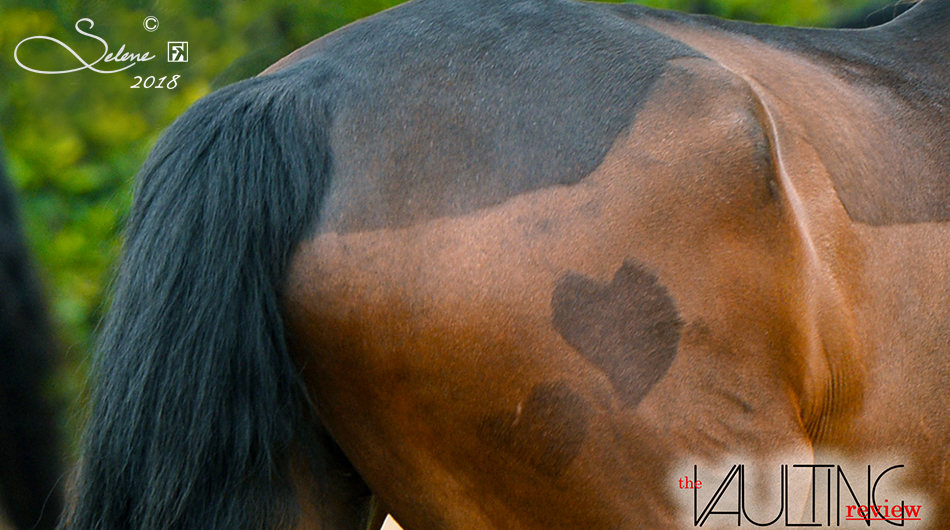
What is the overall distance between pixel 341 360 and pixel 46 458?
0.97 metres

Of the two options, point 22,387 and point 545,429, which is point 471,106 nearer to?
point 545,429

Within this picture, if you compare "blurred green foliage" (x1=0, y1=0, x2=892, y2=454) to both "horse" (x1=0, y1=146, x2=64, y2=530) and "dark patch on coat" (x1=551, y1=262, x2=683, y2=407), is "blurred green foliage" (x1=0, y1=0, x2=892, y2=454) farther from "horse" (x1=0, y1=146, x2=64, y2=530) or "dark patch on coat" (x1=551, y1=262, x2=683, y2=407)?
"dark patch on coat" (x1=551, y1=262, x2=683, y2=407)

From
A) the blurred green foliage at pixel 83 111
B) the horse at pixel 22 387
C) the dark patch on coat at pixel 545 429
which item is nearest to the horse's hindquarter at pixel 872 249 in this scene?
the dark patch on coat at pixel 545 429

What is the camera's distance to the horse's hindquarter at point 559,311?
1.27 meters

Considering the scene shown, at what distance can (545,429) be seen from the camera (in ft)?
4.21

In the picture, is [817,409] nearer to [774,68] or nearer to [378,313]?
[774,68]

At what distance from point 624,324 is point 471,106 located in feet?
1.45

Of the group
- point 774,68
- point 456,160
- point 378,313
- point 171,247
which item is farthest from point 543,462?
point 774,68

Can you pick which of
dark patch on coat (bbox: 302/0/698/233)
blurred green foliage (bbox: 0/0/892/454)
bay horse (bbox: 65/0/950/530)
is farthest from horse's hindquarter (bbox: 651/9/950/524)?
blurred green foliage (bbox: 0/0/892/454)

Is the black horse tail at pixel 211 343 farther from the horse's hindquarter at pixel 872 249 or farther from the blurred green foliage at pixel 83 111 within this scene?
the blurred green foliage at pixel 83 111

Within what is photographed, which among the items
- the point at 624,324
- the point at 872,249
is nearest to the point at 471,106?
the point at 624,324

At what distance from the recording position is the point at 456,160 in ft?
4.30

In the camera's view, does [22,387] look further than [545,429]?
Yes

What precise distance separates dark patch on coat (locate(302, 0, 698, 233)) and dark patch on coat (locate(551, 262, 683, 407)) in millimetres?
183
